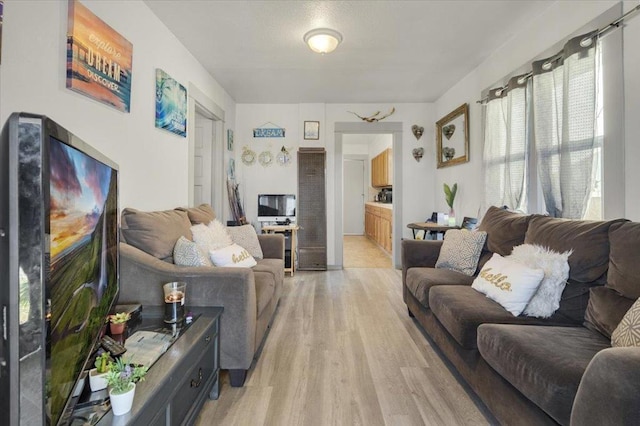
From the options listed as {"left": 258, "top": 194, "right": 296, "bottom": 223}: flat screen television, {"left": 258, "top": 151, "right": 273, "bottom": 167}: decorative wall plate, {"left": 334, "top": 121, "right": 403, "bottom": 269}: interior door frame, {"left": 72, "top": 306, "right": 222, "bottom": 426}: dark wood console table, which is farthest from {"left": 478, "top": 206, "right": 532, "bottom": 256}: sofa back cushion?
A: {"left": 258, "top": 151, "right": 273, "bottom": 167}: decorative wall plate

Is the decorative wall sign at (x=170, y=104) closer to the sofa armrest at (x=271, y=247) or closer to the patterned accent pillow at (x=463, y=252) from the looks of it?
the sofa armrest at (x=271, y=247)

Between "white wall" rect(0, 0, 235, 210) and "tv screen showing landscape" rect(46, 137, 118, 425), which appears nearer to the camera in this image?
"tv screen showing landscape" rect(46, 137, 118, 425)

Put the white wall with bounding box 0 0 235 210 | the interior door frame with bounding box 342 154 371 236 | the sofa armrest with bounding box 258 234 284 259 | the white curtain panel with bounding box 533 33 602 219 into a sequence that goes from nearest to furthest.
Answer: the white wall with bounding box 0 0 235 210
the white curtain panel with bounding box 533 33 602 219
the sofa armrest with bounding box 258 234 284 259
the interior door frame with bounding box 342 154 371 236

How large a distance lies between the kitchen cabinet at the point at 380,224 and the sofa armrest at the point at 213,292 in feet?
14.9

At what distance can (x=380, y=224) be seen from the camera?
6.98 meters

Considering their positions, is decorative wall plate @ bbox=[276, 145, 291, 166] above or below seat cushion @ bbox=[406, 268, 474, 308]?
above

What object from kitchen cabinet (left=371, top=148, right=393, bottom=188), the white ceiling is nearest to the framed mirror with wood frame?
the white ceiling

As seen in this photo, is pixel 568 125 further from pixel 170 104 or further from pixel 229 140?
pixel 229 140

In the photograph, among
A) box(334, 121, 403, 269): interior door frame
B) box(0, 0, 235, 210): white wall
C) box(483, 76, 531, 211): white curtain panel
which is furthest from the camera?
box(334, 121, 403, 269): interior door frame

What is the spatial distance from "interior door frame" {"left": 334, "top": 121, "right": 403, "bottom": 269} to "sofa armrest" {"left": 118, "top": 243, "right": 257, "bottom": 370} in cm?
323

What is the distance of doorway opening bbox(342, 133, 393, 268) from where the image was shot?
23.3 ft

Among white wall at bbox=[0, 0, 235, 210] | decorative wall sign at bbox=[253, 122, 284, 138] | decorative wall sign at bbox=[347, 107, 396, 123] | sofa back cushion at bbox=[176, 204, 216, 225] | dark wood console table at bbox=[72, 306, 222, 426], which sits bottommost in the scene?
dark wood console table at bbox=[72, 306, 222, 426]

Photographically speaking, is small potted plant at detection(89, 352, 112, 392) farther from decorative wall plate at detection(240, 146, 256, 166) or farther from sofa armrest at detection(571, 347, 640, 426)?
decorative wall plate at detection(240, 146, 256, 166)

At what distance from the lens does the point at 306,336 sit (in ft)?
8.14
